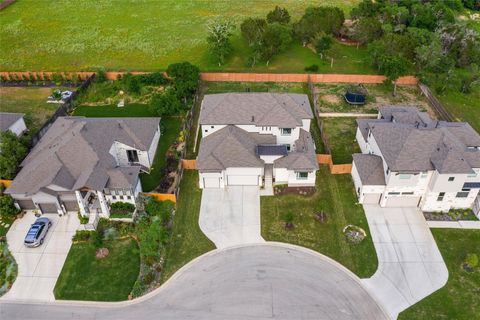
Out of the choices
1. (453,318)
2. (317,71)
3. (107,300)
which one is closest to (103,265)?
(107,300)

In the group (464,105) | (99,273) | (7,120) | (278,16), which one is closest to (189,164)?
(99,273)

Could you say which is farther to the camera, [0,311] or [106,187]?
[106,187]

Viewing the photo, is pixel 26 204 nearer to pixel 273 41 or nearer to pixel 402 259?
pixel 402 259

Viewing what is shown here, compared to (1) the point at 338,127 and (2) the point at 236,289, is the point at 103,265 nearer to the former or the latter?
(2) the point at 236,289

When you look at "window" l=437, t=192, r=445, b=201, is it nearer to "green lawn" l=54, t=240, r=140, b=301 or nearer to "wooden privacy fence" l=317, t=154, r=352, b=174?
"wooden privacy fence" l=317, t=154, r=352, b=174

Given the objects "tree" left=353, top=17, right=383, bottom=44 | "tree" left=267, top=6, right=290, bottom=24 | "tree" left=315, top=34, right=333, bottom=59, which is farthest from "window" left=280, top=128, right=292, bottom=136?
"tree" left=267, top=6, right=290, bottom=24

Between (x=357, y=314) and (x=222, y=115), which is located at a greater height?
(x=222, y=115)
